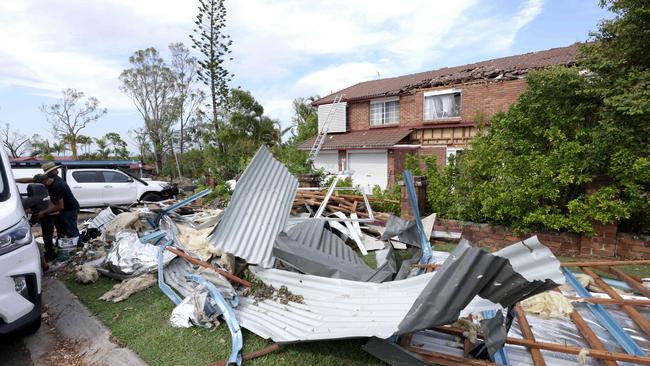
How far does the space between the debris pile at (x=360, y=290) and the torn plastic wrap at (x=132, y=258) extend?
15 millimetres

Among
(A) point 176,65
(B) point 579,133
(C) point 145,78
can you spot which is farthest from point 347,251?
(C) point 145,78

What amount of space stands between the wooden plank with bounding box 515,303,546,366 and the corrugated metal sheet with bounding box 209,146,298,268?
2.44 m

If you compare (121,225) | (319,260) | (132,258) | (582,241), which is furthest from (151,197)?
(582,241)

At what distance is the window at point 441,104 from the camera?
570 inches

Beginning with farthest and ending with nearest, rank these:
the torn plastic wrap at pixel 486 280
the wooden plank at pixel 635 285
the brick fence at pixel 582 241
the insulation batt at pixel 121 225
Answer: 1. the insulation batt at pixel 121 225
2. the brick fence at pixel 582 241
3. the wooden plank at pixel 635 285
4. the torn plastic wrap at pixel 486 280

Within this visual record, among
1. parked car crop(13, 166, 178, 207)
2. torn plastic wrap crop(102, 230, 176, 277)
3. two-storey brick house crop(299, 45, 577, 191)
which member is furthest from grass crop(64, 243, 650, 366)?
two-storey brick house crop(299, 45, 577, 191)

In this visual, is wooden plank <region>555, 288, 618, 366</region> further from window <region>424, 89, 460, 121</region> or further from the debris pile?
window <region>424, 89, 460, 121</region>

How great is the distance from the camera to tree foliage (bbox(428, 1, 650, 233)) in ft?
16.7

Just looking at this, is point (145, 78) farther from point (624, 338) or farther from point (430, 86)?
point (624, 338)

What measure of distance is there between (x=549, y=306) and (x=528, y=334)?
684 mm

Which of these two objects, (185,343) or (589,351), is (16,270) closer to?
(185,343)

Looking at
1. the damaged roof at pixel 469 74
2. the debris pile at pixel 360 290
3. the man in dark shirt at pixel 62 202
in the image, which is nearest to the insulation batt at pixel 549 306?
the debris pile at pixel 360 290

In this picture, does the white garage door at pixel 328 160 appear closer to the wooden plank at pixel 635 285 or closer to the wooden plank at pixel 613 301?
the wooden plank at pixel 635 285

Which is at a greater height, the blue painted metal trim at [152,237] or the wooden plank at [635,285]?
the blue painted metal trim at [152,237]
